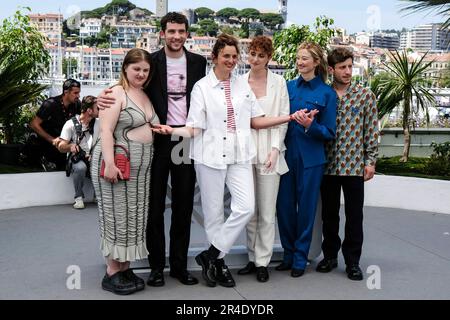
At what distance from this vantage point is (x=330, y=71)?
4.31 m

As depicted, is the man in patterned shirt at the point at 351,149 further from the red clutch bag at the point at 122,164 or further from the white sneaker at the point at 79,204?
the white sneaker at the point at 79,204

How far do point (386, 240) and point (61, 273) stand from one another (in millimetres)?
2651

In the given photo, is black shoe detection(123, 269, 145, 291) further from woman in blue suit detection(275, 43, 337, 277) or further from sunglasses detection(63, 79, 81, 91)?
sunglasses detection(63, 79, 81, 91)

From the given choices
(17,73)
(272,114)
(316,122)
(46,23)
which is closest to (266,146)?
(272,114)

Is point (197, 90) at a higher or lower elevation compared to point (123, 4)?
lower

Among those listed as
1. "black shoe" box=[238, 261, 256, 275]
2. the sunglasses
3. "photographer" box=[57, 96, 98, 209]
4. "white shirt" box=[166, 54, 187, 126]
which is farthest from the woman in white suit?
the sunglasses

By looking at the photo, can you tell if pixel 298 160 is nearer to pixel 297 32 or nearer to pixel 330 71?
pixel 330 71

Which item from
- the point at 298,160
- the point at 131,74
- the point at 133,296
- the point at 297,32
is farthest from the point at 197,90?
the point at 297,32

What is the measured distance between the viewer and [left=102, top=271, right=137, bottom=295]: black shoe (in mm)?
3803

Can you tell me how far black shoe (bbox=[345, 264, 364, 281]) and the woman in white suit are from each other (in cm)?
52

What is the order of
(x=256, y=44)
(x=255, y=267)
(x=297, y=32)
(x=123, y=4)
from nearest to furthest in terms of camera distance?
(x=256, y=44), (x=255, y=267), (x=297, y=32), (x=123, y=4)

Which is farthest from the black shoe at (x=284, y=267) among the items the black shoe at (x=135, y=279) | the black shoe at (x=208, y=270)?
the black shoe at (x=135, y=279)

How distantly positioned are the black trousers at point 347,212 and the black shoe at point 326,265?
33 millimetres

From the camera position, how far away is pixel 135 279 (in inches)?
155
